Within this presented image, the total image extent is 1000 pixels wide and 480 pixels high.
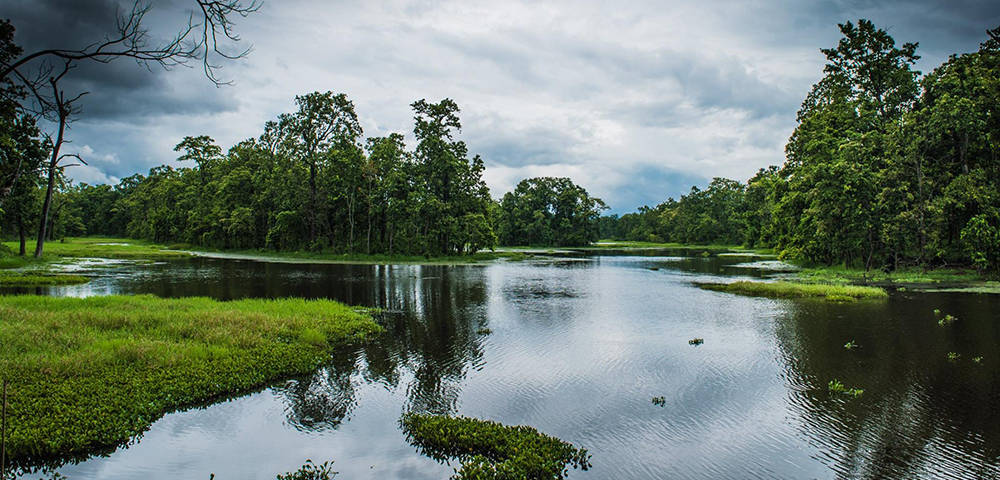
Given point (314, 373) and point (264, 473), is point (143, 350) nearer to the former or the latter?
point (314, 373)

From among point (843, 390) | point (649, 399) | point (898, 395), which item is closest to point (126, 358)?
point (649, 399)

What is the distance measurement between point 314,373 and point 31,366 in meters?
6.51

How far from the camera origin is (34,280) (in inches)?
1280

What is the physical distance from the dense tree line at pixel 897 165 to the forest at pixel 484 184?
0.48ft

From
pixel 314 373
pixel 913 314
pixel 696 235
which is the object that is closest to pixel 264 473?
pixel 314 373

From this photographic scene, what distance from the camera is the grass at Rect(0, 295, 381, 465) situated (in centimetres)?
1007

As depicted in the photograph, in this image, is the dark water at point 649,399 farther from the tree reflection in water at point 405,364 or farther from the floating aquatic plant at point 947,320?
the floating aquatic plant at point 947,320

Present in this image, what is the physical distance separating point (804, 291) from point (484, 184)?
4977 centimetres

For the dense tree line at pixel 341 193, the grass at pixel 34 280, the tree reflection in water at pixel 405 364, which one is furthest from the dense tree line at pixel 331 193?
the tree reflection in water at pixel 405 364

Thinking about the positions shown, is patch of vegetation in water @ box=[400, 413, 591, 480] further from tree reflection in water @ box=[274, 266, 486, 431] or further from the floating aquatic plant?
the floating aquatic plant

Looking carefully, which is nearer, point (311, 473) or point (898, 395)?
point (311, 473)

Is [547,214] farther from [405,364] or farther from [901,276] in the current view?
[405,364]

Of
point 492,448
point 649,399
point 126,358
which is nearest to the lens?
point 492,448

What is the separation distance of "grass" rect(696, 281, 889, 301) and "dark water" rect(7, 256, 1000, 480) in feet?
16.3
